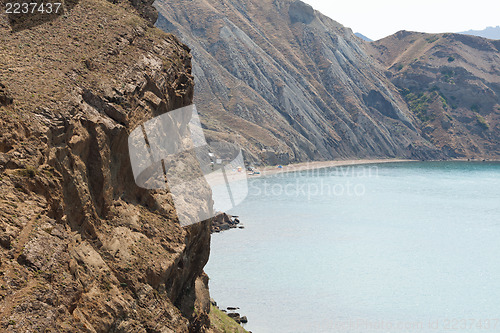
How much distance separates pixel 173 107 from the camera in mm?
23797

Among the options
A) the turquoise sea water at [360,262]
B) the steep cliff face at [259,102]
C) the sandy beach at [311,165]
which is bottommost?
the turquoise sea water at [360,262]

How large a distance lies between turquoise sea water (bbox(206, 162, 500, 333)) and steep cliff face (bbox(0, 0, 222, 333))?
25314mm

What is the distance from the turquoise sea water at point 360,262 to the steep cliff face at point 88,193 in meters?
25.3

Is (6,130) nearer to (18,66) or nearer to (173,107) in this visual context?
(18,66)

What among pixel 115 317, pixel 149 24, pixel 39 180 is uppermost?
pixel 149 24

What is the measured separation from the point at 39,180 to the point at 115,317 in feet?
16.9

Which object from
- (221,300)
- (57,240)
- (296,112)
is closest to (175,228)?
(57,240)

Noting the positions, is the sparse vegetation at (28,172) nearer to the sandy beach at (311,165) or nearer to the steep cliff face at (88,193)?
the steep cliff face at (88,193)

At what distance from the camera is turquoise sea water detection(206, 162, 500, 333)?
4619 centimetres

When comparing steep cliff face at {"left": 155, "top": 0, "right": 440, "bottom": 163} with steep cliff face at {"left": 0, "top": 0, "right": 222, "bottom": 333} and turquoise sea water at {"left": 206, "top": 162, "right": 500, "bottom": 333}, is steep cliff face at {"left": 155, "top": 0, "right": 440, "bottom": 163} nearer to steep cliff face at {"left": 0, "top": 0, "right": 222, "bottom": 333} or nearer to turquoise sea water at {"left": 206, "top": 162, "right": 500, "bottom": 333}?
turquoise sea water at {"left": 206, "top": 162, "right": 500, "bottom": 333}

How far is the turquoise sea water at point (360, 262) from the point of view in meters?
46.2

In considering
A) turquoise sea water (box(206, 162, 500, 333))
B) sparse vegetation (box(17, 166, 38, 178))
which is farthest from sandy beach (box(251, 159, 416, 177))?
sparse vegetation (box(17, 166, 38, 178))

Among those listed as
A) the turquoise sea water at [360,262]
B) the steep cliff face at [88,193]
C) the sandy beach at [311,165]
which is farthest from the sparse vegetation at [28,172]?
the sandy beach at [311,165]

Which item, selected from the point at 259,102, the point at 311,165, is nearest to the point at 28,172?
the point at 311,165
